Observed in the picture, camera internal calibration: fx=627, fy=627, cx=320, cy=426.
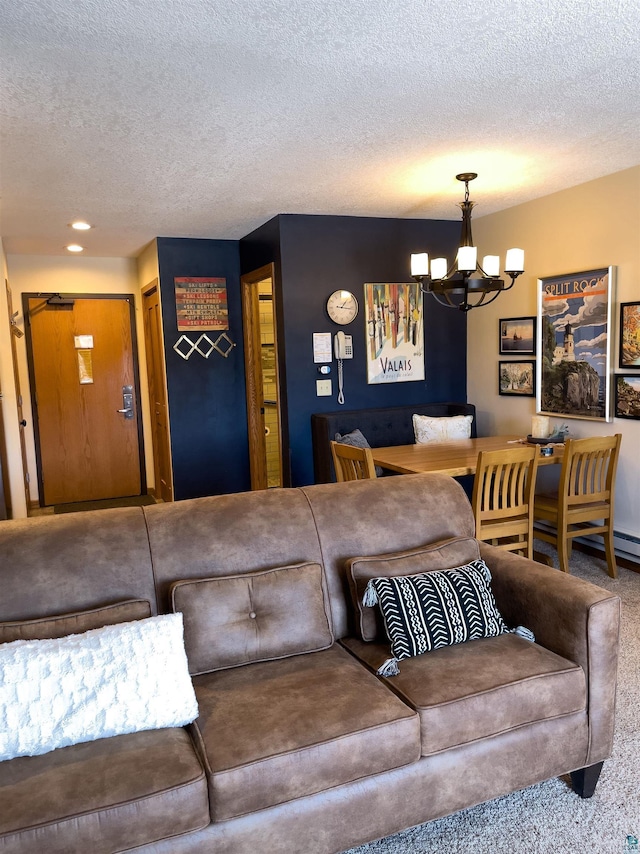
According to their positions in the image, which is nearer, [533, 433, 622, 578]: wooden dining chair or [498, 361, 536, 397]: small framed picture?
[533, 433, 622, 578]: wooden dining chair

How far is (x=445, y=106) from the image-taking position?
2758 mm

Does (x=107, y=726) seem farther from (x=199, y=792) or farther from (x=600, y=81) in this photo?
(x=600, y=81)

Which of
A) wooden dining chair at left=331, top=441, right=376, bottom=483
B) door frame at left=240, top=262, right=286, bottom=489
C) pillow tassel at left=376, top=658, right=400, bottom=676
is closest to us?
pillow tassel at left=376, top=658, right=400, bottom=676

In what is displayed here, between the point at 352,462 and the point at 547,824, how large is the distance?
7.48 ft

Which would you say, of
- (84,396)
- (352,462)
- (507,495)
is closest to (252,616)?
(352,462)

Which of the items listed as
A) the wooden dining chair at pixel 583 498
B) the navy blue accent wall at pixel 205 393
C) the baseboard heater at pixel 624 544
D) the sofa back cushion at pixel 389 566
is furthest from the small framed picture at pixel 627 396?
the navy blue accent wall at pixel 205 393

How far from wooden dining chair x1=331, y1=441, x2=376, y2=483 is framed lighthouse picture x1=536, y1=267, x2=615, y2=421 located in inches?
64.6

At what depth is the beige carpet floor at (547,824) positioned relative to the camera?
6.12 ft

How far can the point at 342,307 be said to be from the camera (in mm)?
5043

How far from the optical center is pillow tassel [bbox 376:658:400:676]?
1941mm

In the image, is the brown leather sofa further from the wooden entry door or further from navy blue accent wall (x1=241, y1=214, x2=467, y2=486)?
the wooden entry door

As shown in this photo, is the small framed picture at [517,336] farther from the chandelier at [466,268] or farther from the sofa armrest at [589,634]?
the sofa armrest at [589,634]

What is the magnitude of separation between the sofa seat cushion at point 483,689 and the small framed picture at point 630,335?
2.55 m

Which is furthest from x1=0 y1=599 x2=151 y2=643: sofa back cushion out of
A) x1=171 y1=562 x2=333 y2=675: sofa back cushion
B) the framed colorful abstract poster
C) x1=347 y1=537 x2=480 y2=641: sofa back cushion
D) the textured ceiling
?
the framed colorful abstract poster
